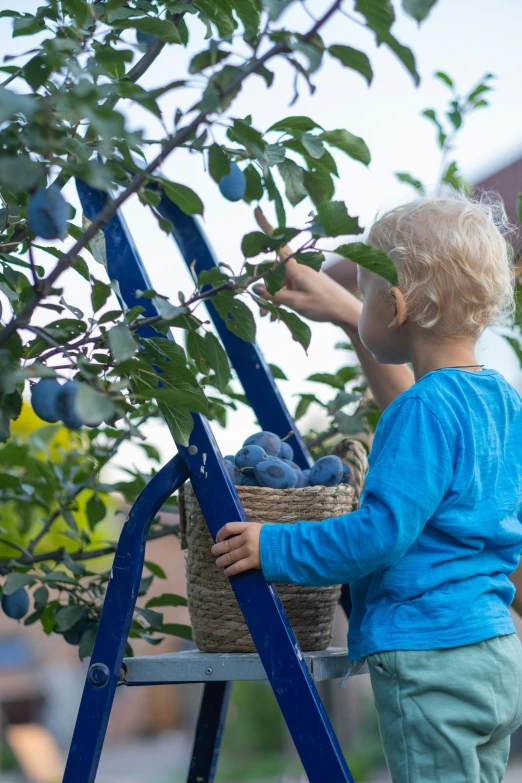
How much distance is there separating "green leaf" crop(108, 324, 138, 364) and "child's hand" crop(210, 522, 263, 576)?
1.13 ft

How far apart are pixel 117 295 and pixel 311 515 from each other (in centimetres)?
39

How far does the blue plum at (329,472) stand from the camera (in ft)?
4.04

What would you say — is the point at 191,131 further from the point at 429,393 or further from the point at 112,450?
the point at 112,450

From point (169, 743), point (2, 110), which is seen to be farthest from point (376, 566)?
point (169, 743)

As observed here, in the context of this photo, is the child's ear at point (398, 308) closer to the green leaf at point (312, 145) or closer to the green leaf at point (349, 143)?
the green leaf at point (349, 143)

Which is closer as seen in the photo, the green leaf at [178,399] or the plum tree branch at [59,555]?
the green leaf at [178,399]

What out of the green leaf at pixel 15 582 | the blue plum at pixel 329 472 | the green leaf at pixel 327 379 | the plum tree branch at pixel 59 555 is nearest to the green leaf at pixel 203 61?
the blue plum at pixel 329 472

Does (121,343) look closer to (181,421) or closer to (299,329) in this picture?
(181,421)

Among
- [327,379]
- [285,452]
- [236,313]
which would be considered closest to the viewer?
[236,313]

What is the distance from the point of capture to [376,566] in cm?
105

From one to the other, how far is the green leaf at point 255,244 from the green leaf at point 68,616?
790 mm

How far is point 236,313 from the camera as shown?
3.32ft

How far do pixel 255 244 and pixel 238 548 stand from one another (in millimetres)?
366

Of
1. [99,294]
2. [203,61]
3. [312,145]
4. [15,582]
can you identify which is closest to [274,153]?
[312,145]
